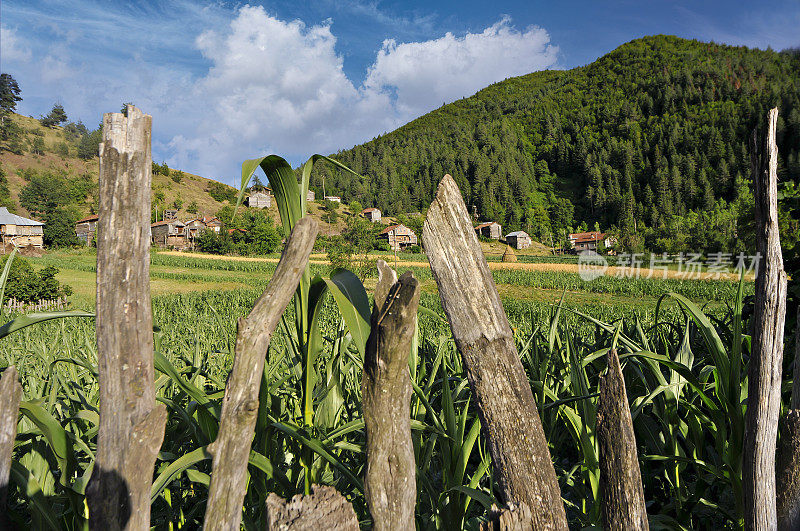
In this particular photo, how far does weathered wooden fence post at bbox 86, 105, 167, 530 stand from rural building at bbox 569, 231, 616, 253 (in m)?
76.4

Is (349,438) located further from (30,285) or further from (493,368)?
(30,285)

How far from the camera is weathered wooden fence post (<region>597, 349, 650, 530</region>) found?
896 mm

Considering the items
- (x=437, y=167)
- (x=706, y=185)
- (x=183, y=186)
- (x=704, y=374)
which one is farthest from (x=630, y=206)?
(x=704, y=374)

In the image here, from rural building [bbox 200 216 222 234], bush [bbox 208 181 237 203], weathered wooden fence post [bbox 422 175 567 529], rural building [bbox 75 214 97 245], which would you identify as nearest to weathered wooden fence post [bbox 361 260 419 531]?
weathered wooden fence post [bbox 422 175 567 529]

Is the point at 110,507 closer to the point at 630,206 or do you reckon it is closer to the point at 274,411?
the point at 274,411

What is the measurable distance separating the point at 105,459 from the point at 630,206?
108 meters

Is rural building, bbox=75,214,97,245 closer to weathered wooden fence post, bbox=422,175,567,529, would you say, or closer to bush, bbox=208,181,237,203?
bush, bbox=208,181,237,203

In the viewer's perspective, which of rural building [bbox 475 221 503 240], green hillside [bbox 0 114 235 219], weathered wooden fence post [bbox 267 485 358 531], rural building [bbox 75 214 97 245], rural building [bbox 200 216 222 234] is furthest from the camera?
rural building [bbox 475 221 503 240]

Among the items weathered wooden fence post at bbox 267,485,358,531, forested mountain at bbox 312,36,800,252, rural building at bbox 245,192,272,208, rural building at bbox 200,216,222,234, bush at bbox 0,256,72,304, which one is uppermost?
forested mountain at bbox 312,36,800,252

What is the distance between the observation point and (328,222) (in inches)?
3317

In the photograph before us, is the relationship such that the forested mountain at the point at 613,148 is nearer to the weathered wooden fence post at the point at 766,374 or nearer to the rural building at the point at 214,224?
the rural building at the point at 214,224

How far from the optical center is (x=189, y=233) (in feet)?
196

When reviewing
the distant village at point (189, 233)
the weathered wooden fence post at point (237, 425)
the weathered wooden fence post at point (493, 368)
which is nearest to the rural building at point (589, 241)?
the distant village at point (189, 233)

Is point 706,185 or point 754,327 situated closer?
point 754,327
